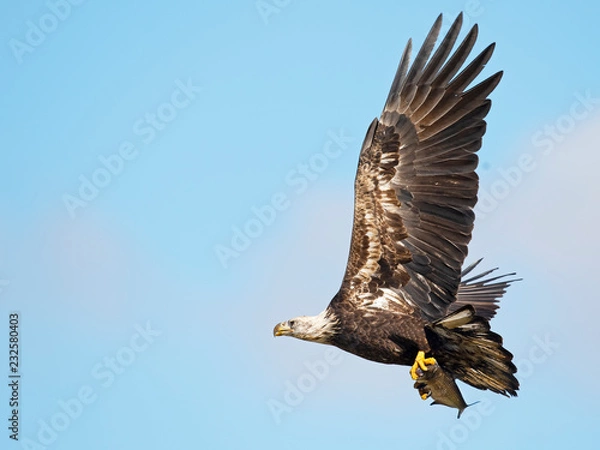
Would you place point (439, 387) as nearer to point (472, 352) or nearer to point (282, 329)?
point (472, 352)

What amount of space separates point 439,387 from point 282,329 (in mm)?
1982

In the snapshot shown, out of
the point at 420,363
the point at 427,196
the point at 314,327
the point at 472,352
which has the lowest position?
the point at 472,352

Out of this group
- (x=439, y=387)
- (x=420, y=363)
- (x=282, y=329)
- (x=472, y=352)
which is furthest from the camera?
(x=282, y=329)

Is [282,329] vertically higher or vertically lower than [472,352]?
higher

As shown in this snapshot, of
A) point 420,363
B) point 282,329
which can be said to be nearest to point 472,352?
point 420,363

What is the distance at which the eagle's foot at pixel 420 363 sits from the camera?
1201 centimetres

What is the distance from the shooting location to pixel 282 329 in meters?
12.8

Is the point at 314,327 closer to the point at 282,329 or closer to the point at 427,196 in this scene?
Result: the point at 282,329

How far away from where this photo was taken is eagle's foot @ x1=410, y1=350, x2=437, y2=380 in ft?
39.4

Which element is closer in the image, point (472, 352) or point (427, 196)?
point (472, 352)

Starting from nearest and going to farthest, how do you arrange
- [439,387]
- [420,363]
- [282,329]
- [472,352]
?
[472,352], [420,363], [439,387], [282,329]

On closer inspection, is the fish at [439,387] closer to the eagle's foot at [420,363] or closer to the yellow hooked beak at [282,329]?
the eagle's foot at [420,363]

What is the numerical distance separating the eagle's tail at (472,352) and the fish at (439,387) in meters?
0.10

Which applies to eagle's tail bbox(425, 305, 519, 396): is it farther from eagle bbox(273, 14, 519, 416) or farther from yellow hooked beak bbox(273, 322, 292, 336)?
yellow hooked beak bbox(273, 322, 292, 336)
